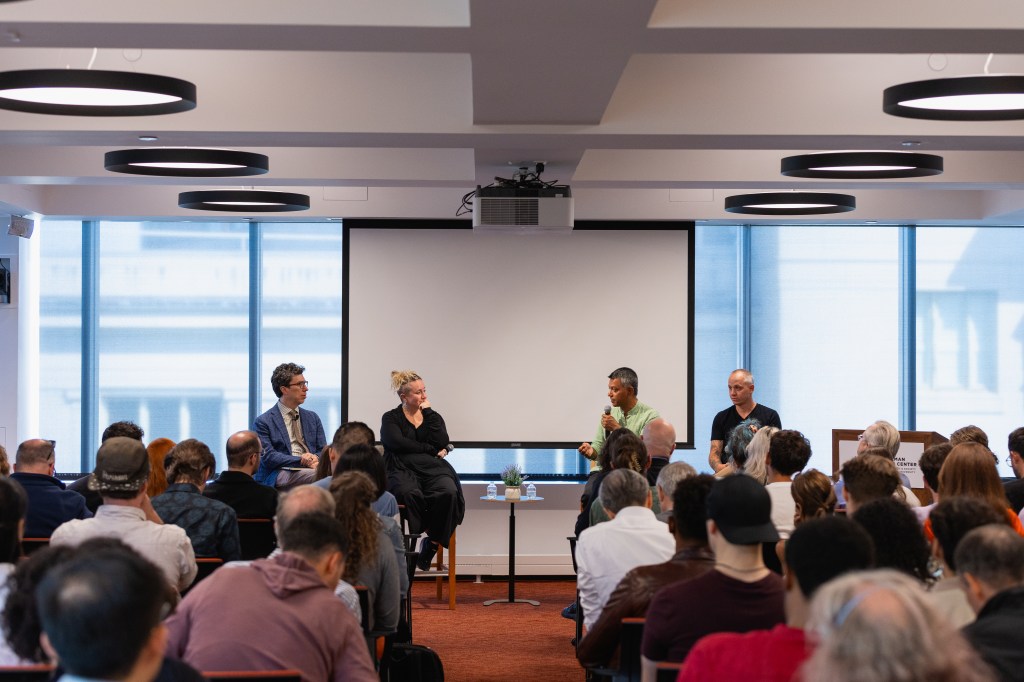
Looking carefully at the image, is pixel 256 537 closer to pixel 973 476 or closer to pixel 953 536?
pixel 973 476

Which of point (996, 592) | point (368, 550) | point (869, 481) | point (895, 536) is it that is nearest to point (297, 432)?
point (368, 550)

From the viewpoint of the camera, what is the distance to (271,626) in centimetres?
278

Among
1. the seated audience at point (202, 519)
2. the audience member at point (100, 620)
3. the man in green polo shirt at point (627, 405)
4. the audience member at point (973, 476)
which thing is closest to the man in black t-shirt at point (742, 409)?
the man in green polo shirt at point (627, 405)

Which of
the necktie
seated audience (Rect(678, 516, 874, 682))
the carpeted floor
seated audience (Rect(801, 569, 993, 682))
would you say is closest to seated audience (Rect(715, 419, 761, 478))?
the carpeted floor

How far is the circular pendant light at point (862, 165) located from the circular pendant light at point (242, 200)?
144 inches

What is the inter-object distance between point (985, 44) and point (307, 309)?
22.8 feet

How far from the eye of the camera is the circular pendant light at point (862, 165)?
6.46 metres

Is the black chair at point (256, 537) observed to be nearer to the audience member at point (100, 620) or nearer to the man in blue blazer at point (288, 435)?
the man in blue blazer at point (288, 435)

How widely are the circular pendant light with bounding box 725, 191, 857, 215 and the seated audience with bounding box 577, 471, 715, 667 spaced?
16.0ft

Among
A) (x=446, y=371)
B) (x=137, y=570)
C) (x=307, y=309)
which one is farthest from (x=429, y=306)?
(x=137, y=570)

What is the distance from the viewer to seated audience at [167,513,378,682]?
275cm

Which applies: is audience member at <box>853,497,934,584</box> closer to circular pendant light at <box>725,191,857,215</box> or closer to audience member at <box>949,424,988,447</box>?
audience member at <box>949,424,988,447</box>

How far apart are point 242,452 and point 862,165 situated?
149 inches

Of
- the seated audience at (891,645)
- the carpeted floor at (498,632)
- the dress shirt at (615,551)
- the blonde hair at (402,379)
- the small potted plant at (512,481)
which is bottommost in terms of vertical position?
the carpeted floor at (498,632)
